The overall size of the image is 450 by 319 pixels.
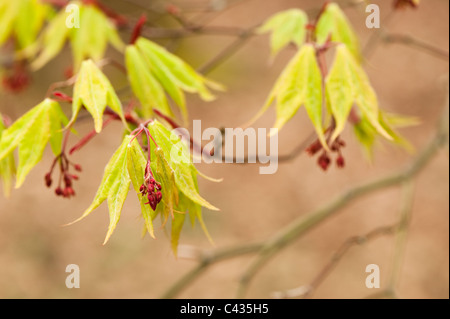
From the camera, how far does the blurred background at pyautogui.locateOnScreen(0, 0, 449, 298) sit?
3.38m

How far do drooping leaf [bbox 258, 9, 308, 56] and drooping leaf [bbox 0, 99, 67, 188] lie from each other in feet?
2.01

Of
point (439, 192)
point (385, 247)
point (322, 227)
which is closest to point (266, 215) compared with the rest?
point (322, 227)

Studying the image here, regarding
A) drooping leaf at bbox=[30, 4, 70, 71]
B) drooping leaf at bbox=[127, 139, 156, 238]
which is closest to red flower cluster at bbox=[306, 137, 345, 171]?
drooping leaf at bbox=[127, 139, 156, 238]

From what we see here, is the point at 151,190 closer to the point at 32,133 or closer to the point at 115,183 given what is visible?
the point at 115,183

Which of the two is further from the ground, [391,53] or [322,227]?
[391,53]

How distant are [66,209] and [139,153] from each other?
328 cm

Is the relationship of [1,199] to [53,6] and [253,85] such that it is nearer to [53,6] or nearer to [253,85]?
[253,85]

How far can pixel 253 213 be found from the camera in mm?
3928

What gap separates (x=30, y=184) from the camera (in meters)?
4.13

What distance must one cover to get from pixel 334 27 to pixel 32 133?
0.72 metres

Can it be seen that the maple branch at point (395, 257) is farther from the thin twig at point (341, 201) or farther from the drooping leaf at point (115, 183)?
the drooping leaf at point (115, 183)

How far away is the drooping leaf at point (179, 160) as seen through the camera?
834mm

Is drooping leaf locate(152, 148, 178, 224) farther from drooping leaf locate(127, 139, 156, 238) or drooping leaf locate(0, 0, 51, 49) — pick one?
drooping leaf locate(0, 0, 51, 49)

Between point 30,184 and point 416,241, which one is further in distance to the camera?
point 30,184
